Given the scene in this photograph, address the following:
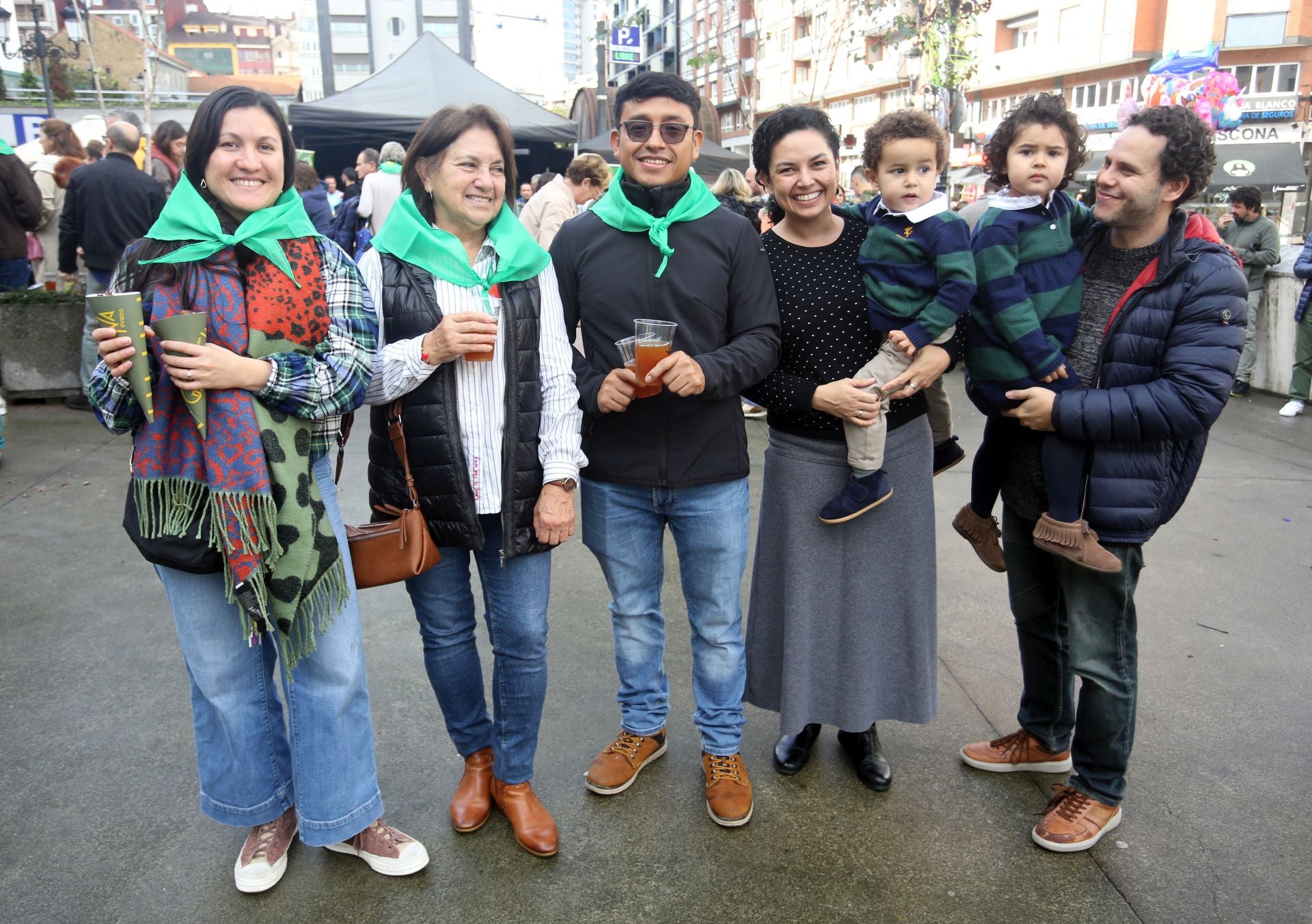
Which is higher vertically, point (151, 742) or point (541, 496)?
point (541, 496)

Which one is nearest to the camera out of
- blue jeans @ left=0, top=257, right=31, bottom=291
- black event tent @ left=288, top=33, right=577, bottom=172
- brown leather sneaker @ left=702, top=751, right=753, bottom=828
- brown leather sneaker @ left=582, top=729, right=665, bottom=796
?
brown leather sneaker @ left=702, top=751, right=753, bottom=828

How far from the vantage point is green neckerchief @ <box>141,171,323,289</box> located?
6.81 ft

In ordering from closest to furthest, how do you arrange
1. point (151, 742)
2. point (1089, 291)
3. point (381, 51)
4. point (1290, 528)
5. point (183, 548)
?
point (183, 548), point (1089, 291), point (151, 742), point (1290, 528), point (381, 51)

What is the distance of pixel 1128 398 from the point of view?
240cm

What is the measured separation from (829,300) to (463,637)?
1409 millimetres

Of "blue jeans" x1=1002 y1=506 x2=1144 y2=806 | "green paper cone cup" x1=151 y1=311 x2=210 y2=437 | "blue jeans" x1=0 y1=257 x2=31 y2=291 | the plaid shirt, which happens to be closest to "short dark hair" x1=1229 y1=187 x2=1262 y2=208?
"blue jeans" x1=1002 y1=506 x2=1144 y2=806

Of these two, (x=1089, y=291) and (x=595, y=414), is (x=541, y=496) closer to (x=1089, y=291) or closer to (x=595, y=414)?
Result: (x=595, y=414)

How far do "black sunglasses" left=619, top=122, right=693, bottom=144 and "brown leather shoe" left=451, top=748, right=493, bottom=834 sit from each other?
1.82m

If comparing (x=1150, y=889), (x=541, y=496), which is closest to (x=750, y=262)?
(x=541, y=496)

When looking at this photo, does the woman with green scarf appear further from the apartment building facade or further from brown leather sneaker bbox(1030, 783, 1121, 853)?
the apartment building facade

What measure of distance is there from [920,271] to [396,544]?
1.57 meters

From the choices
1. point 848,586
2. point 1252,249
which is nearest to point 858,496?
point 848,586

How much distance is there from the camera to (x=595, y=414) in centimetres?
264

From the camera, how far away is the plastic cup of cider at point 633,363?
2406 millimetres
